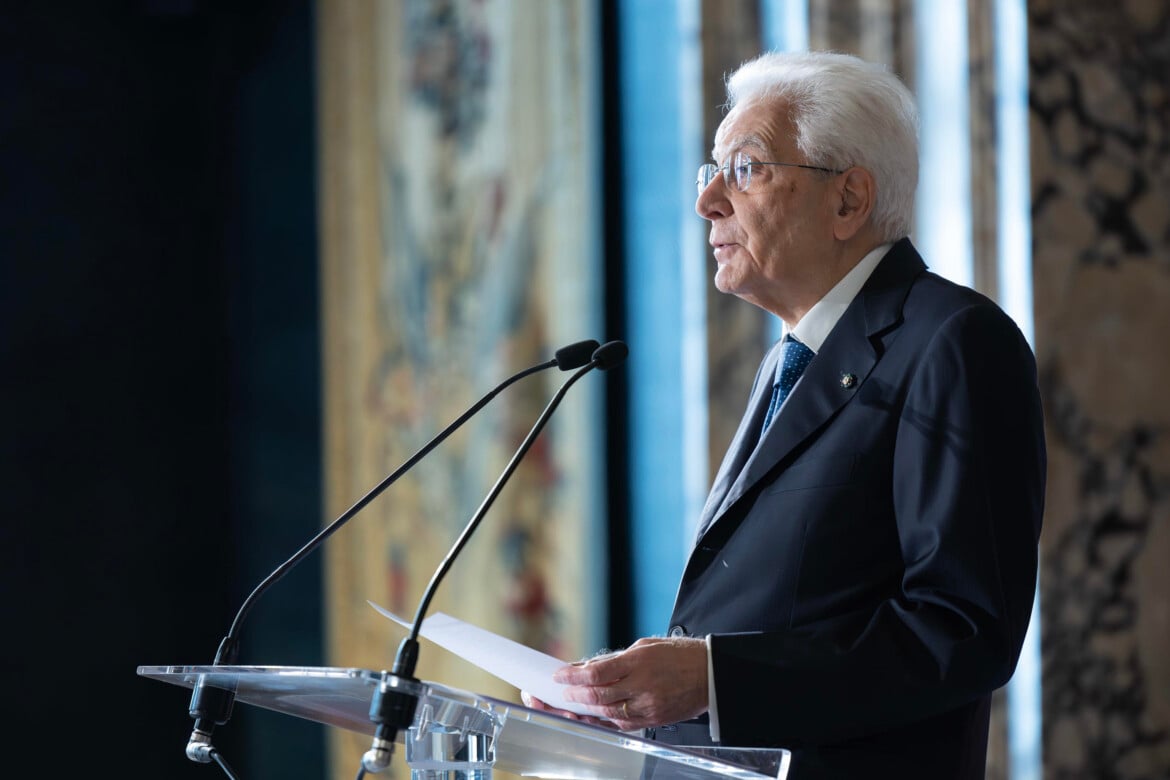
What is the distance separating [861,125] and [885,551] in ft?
2.24

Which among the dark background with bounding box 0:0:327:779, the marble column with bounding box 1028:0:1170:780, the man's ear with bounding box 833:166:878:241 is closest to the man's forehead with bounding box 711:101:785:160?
the man's ear with bounding box 833:166:878:241

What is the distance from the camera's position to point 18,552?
4871 mm

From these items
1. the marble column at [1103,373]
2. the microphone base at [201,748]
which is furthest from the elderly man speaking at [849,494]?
the marble column at [1103,373]

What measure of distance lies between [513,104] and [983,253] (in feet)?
5.27

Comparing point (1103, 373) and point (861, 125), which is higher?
point (861, 125)

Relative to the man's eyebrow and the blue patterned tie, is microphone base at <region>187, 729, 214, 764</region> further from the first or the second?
the man's eyebrow

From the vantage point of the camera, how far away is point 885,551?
1728 millimetres

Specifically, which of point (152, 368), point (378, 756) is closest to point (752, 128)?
point (378, 756)

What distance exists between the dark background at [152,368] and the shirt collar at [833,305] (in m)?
3.78

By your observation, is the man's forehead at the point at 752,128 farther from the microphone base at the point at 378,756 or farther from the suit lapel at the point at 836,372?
the microphone base at the point at 378,756

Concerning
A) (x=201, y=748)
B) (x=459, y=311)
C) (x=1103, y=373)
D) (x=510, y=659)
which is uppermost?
(x=459, y=311)

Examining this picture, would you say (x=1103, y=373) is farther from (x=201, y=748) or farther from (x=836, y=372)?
(x=201, y=748)

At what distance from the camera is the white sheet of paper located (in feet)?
5.16

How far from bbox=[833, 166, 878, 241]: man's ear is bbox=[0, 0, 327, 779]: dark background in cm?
380
